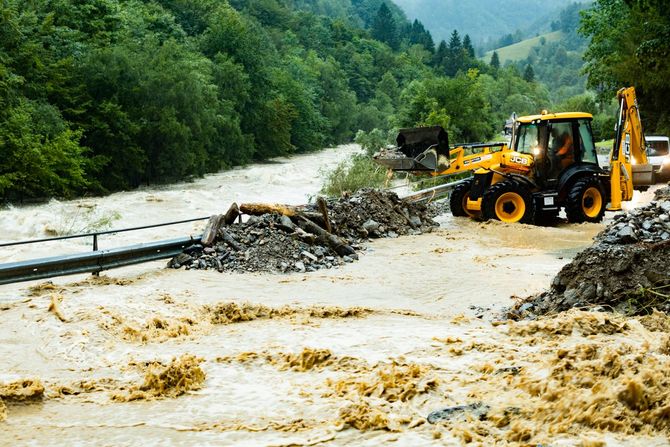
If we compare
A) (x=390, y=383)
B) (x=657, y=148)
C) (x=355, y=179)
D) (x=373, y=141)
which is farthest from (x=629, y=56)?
(x=390, y=383)

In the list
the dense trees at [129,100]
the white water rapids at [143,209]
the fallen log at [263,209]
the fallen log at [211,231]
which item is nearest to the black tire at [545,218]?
the fallen log at [263,209]

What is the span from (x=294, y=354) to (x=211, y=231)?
684cm

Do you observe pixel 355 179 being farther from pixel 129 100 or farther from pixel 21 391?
pixel 21 391

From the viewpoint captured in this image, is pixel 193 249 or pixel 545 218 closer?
pixel 193 249

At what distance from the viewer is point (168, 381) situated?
741cm

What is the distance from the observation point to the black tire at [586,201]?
19.0 meters

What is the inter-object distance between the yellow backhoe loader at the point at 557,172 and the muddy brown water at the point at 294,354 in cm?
451

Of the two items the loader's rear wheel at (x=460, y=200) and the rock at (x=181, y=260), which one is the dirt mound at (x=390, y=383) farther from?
the loader's rear wheel at (x=460, y=200)

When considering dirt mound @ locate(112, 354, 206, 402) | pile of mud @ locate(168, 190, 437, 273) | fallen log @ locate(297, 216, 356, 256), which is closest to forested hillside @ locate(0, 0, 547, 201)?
pile of mud @ locate(168, 190, 437, 273)

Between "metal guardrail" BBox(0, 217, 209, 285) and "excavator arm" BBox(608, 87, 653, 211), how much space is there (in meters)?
10.6

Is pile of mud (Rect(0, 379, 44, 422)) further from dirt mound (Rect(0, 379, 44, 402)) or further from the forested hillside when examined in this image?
the forested hillside

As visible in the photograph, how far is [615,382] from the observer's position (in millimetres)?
6301

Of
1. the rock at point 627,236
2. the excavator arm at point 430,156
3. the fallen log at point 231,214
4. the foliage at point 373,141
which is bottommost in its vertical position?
the rock at point 627,236

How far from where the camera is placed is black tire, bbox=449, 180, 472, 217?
2042 centimetres
